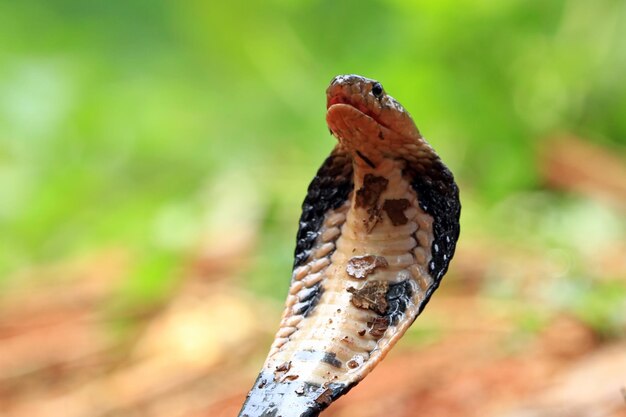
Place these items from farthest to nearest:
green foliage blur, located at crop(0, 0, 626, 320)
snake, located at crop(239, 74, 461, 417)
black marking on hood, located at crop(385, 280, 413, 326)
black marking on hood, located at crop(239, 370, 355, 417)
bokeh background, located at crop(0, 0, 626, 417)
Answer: green foliage blur, located at crop(0, 0, 626, 320) < bokeh background, located at crop(0, 0, 626, 417) < black marking on hood, located at crop(385, 280, 413, 326) < snake, located at crop(239, 74, 461, 417) < black marking on hood, located at crop(239, 370, 355, 417)

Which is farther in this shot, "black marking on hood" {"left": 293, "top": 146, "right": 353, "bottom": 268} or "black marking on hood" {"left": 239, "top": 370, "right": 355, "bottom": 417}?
"black marking on hood" {"left": 293, "top": 146, "right": 353, "bottom": 268}

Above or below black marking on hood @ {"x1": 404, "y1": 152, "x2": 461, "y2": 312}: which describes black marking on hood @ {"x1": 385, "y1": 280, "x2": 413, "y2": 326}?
below

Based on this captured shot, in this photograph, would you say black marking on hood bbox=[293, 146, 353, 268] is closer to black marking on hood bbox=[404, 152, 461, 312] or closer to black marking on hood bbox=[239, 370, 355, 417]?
black marking on hood bbox=[404, 152, 461, 312]

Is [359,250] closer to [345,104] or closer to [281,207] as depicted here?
[345,104]

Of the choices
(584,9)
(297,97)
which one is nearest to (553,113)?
(584,9)

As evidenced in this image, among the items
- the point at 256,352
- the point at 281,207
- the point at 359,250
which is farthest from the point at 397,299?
the point at 281,207

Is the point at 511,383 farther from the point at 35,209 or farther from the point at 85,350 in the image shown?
the point at 35,209

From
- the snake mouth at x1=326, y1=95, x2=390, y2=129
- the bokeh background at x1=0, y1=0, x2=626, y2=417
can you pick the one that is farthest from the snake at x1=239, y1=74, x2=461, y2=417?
the bokeh background at x1=0, y1=0, x2=626, y2=417
